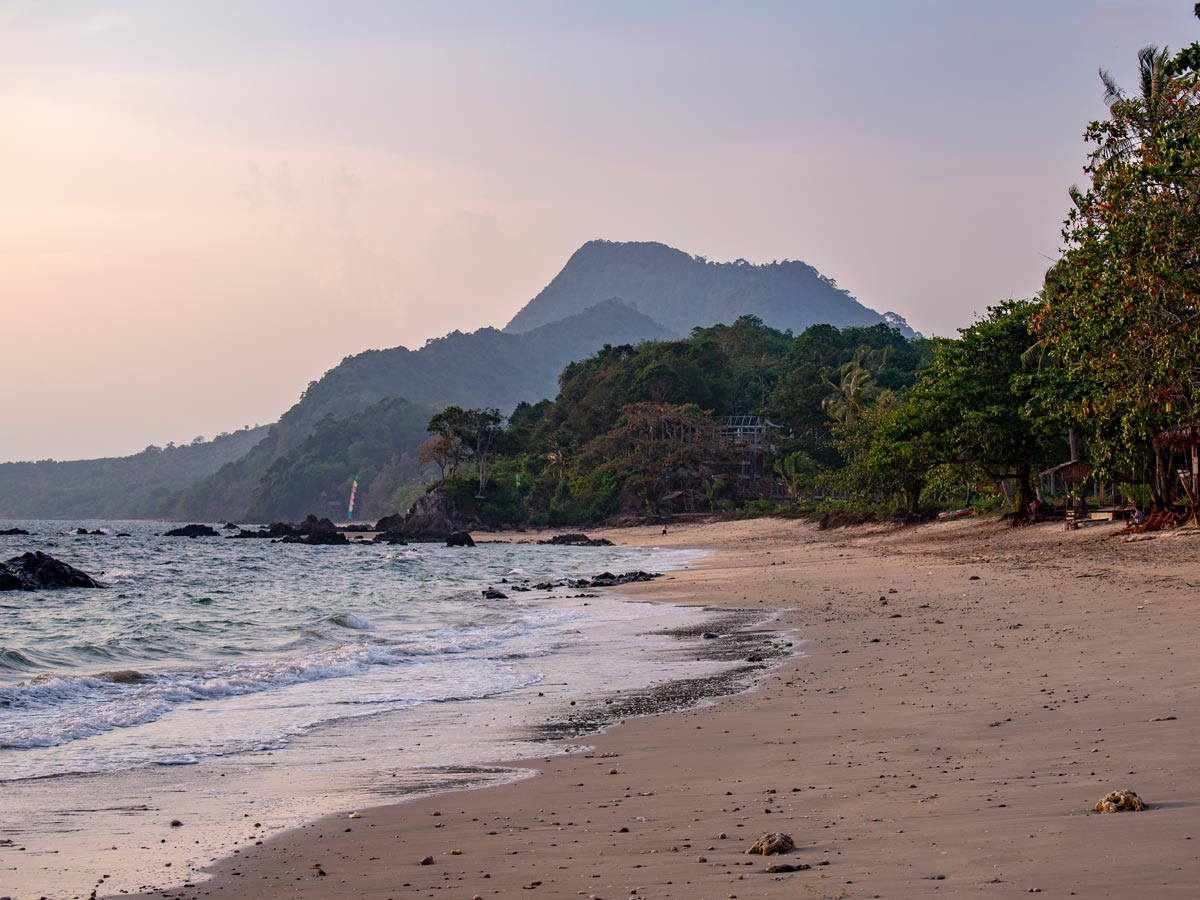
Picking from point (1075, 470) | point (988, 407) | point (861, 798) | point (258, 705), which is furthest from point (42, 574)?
point (861, 798)

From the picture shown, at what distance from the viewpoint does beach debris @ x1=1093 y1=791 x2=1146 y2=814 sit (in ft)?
15.9

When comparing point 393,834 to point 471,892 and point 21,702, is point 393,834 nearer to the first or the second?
point 471,892

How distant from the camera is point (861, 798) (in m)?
5.73

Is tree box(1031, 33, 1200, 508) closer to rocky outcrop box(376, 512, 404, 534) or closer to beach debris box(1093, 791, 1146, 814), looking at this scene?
beach debris box(1093, 791, 1146, 814)

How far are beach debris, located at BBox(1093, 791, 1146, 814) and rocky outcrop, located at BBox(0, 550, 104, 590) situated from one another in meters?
32.1

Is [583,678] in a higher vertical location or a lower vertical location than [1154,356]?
lower

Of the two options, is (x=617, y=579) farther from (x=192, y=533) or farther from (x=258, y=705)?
(x=192, y=533)

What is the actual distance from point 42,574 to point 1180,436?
31.7 metres

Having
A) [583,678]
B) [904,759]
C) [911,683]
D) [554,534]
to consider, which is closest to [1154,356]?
[911,683]

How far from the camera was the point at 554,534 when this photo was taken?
270 feet

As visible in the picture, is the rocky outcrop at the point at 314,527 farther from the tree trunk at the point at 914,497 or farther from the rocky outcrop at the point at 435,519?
the tree trunk at the point at 914,497

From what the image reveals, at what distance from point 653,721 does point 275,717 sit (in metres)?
3.84

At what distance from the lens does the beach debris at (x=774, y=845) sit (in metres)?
4.75

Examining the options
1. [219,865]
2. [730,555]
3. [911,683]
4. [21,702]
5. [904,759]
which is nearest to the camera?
[219,865]
